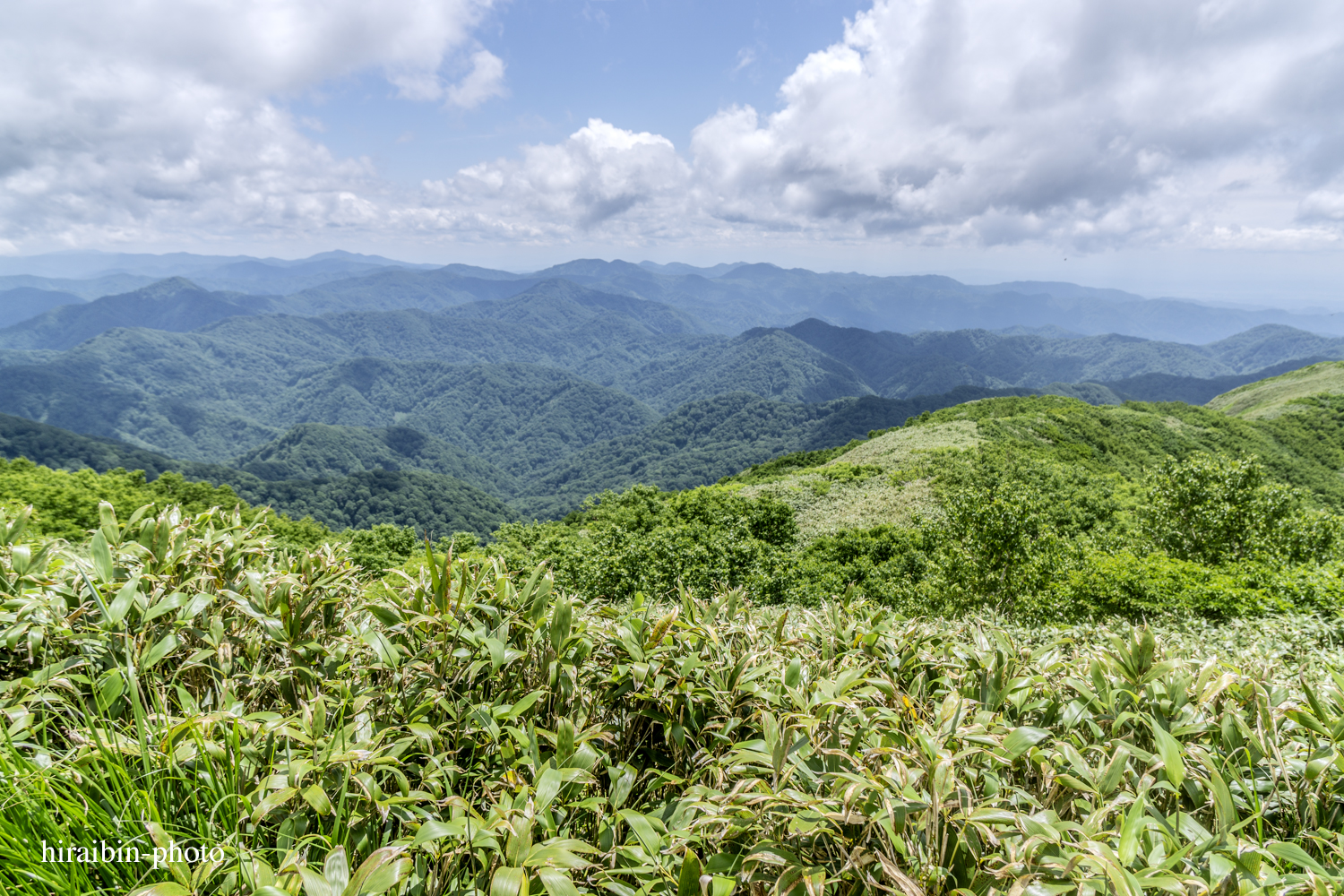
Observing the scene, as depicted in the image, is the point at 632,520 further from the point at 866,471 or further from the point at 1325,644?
the point at 1325,644

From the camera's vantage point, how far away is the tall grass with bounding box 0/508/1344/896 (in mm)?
1825

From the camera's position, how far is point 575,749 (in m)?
2.47

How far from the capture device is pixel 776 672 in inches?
117

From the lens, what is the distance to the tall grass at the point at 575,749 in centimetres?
183

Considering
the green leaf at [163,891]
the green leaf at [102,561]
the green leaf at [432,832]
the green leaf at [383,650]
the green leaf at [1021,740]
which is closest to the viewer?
the green leaf at [163,891]

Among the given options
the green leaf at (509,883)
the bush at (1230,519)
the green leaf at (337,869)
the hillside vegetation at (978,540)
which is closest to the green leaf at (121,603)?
the green leaf at (337,869)

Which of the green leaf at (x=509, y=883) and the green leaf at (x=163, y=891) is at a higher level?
the green leaf at (x=163, y=891)

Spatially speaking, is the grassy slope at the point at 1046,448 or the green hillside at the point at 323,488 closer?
the grassy slope at the point at 1046,448

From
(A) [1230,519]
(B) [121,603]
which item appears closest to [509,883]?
(B) [121,603]

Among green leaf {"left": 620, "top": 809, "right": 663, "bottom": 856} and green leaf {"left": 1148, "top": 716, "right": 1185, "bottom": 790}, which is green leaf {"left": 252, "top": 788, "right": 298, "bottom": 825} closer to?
green leaf {"left": 620, "top": 809, "right": 663, "bottom": 856}

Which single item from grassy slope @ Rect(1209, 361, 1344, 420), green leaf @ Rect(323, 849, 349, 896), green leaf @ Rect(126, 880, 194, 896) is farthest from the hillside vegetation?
grassy slope @ Rect(1209, 361, 1344, 420)

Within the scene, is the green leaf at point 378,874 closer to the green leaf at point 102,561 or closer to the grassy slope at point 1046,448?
the green leaf at point 102,561

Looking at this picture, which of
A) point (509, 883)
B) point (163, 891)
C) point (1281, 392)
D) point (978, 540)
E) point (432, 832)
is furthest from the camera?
point (1281, 392)

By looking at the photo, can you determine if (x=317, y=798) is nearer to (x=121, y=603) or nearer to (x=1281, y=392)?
(x=121, y=603)
